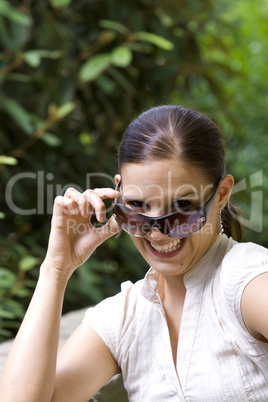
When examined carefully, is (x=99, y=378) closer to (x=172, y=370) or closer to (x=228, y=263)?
(x=172, y=370)

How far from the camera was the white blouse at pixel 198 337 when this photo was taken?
52.2 inches

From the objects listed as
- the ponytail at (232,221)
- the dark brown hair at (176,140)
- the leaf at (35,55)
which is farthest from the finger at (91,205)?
the leaf at (35,55)

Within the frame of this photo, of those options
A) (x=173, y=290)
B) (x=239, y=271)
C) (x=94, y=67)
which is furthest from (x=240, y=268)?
(x=94, y=67)

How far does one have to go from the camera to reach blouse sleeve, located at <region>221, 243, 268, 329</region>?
129 centimetres

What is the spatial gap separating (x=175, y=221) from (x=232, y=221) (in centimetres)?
33

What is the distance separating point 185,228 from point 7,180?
2391 mm

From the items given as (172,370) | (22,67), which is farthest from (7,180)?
(172,370)

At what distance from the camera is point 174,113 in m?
1.50

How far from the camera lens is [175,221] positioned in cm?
139

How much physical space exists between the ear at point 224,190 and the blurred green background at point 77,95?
1.73 metres

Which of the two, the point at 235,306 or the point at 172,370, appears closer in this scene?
the point at 235,306

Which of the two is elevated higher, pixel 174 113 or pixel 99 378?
pixel 174 113

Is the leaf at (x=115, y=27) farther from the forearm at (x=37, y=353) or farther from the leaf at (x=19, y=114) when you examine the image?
the forearm at (x=37, y=353)

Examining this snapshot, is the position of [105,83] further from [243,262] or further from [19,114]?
[243,262]
